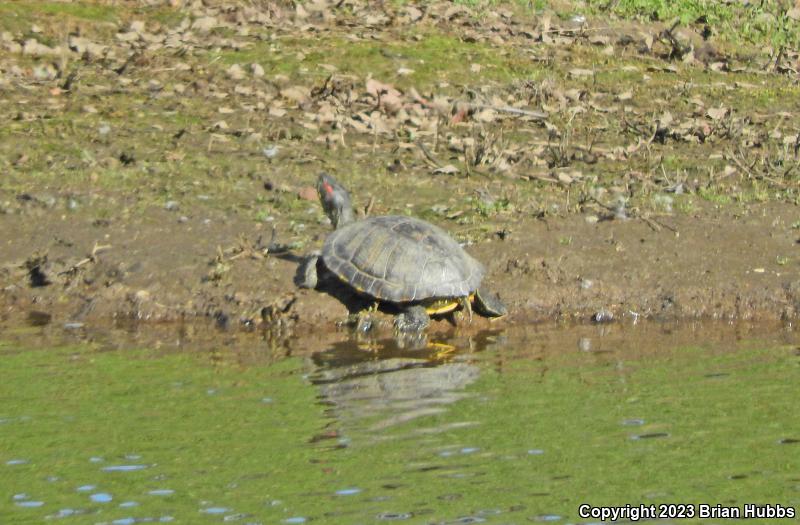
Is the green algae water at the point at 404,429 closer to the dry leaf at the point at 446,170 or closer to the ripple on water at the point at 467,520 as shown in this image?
the ripple on water at the point at 467,520

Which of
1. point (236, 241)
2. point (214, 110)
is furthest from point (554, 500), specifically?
point (214, 110)

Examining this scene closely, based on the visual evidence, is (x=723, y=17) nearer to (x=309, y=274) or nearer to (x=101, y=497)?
(x=309, y=274)

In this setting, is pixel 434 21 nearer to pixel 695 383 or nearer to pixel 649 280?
pixel 649 280

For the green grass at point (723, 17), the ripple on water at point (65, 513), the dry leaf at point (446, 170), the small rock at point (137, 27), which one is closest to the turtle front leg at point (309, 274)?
the dry leaf at point (446, 170)

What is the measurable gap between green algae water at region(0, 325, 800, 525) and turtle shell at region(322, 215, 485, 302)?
514mm

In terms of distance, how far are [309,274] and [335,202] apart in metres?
0.79

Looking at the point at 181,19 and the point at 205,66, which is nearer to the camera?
the point at 205,66

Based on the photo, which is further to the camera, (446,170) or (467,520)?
(446,170)

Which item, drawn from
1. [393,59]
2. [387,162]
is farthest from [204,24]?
[387,162]

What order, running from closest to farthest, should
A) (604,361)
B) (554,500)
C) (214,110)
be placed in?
(554,500) → (604,361) → (214,110)

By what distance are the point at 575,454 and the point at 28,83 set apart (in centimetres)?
923

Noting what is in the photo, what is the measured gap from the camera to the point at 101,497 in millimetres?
7125

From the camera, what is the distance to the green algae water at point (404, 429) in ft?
23.1

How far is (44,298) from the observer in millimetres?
11719
